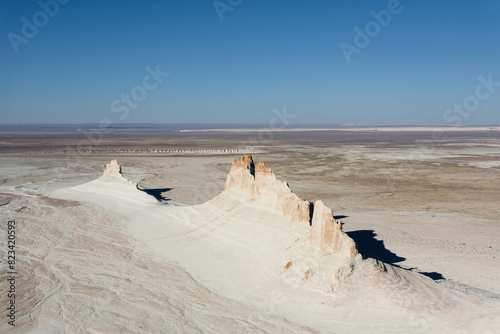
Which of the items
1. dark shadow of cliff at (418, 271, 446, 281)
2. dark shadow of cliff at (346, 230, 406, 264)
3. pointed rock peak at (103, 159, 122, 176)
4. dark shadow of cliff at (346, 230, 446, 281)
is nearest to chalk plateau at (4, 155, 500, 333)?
dark shadow of cliff at (418, 271, 446, 281)

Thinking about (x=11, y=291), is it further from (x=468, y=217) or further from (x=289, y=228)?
(x=468, y=217)

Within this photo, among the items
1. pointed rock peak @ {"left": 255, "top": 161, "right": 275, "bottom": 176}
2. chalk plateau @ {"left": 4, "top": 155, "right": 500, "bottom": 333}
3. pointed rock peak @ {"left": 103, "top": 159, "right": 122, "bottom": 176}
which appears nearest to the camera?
chalk plateau @ {"left": 4, "top": 155, "right": 500, "bottom": 333}

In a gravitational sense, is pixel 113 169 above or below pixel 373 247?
above

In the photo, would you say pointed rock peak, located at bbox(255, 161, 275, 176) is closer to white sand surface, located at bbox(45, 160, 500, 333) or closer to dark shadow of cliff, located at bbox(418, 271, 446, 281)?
white sand surface, located at bbox(45, 160, 500, 333)

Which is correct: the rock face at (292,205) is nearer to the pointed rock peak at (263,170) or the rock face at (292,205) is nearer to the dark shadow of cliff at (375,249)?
the pointed rock peak at (263,170)

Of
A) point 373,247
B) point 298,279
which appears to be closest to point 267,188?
point 298,279

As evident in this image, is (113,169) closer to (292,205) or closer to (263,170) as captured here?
(263,170)

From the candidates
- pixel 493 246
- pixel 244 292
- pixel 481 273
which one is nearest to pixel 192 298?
pixel 244 292
